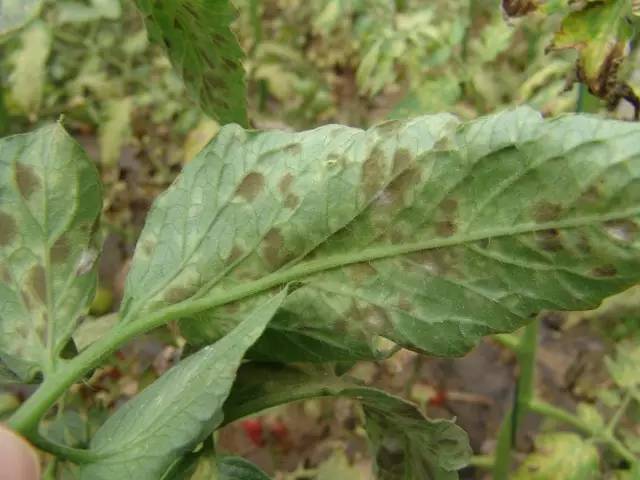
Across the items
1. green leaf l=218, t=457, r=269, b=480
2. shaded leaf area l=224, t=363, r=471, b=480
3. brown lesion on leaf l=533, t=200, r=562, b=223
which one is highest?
brown lesion on leaf l=533, t=200, r=562, b=223

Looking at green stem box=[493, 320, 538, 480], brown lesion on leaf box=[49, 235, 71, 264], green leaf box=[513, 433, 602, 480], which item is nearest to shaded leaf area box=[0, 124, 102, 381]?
brown lesion on leaf box=[49, 235, 71, 264]

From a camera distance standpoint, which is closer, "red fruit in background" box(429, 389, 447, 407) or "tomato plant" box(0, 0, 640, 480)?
"tomato plant" box(0, 0, 640, 480)

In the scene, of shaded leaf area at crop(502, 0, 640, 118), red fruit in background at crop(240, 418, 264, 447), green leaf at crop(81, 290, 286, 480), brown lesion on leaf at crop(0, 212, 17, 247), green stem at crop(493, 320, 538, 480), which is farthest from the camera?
red fruit in background at crop(240, 418, 264, 447)

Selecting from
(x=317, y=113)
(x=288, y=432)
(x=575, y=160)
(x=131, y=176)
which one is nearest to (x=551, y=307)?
(x=575, y=160)

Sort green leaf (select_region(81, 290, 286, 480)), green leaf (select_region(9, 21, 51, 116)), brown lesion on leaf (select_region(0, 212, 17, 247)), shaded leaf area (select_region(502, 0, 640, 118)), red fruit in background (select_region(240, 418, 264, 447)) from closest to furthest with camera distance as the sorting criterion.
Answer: green leaf (select_region(81, 290, 286, 480)), brown lesion on leaf (select_region(0, 212, 17, 247)), shaded leaf area (select_region(502, 0, 640, 118)), red fruit in background (select_region(240, 418, 264, 447)), green leaf (select_region(9, 21, 51, 116))

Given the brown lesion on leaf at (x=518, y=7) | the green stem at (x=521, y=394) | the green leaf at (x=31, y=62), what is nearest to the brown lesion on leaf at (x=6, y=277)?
the brown lesion on leaf at (x=518, y=7)

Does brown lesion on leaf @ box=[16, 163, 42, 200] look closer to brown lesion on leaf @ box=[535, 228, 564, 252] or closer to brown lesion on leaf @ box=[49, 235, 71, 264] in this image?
brown lesion on leaf @ box=[49, 235, 71, 264]

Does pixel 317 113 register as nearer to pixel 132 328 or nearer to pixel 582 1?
pixel 582 1
